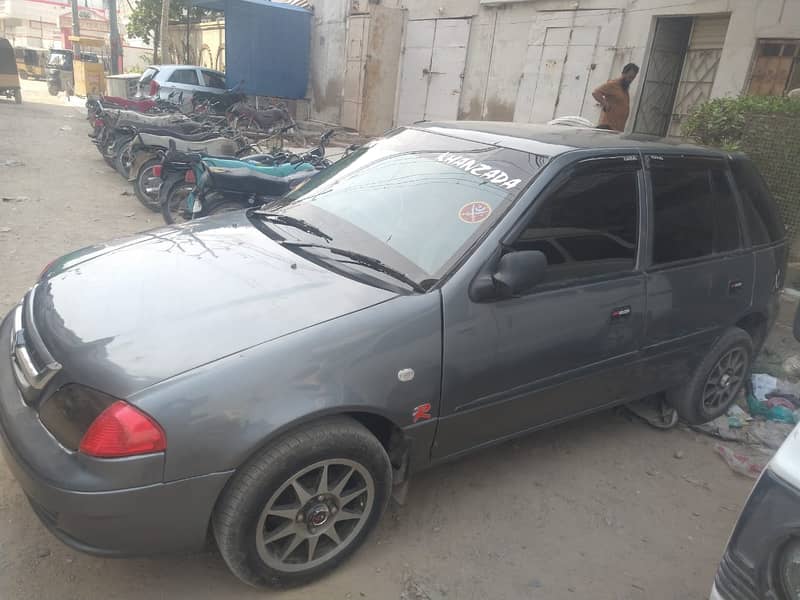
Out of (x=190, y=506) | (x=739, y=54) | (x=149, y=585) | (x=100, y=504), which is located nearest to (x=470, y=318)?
(x=190, y=506)

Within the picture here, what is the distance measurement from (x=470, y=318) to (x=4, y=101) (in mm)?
24169

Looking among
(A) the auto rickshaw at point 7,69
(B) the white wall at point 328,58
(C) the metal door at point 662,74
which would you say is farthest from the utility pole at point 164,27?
(C) the metal door at point 662,74

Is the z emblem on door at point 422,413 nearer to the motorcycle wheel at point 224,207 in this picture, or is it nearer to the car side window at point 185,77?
the motorcycle wheel at point 224,207

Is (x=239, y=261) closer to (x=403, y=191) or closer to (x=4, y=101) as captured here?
(x=403, y=191)

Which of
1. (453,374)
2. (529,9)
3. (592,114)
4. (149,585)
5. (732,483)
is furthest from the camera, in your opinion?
(529,9)

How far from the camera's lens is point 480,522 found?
2.78 m

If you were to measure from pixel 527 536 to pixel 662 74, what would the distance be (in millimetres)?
8781

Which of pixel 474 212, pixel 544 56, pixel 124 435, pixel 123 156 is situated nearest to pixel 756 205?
pixel 474 212

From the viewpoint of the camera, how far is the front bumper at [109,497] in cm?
182

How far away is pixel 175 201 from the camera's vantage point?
7.20 metres

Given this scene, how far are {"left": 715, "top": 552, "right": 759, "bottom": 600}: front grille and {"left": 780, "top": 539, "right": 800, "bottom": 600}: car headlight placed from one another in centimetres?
9

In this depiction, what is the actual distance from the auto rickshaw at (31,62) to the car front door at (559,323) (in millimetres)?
41724

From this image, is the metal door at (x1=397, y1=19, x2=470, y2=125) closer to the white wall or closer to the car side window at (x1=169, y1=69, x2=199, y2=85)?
the white wall

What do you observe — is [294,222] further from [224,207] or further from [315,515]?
[224,207]
